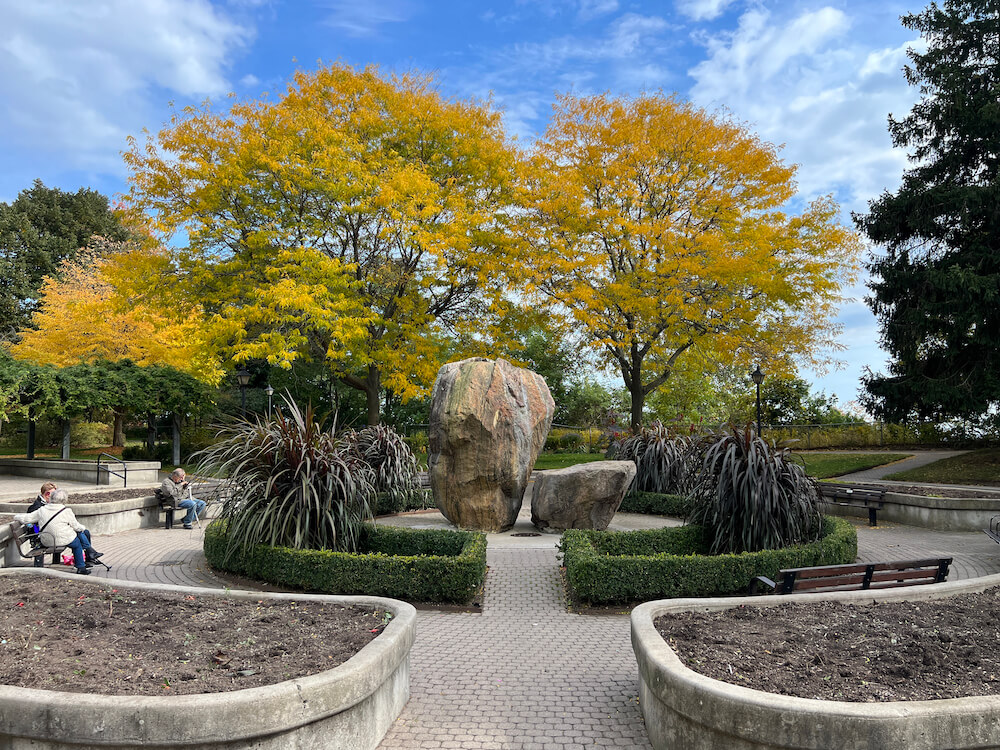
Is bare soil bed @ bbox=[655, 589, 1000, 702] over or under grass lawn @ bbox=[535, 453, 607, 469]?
under

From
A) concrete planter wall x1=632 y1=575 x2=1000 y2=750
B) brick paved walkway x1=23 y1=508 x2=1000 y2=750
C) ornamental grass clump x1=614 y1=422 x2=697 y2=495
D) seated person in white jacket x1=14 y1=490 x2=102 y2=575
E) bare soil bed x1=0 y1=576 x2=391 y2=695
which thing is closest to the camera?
concrete planter wall x1=632 y1=575 x2=1000 y2=750

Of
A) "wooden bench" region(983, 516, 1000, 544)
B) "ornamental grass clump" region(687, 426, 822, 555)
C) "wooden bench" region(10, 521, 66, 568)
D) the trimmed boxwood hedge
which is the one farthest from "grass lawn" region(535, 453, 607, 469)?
"wooden bench" region(10, 521, 66, 568)

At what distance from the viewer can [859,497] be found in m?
14.1

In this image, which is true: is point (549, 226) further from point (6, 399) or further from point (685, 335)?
point (6, 399)

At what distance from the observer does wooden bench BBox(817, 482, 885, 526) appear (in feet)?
43.8

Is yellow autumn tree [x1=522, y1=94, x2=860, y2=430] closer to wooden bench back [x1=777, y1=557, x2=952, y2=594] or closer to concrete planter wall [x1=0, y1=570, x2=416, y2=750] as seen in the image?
wooden bench back [x1=777, y1=557, x2=952, y2=594]

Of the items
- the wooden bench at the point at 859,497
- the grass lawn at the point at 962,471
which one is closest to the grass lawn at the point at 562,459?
the grass lawn at the point at 962,471

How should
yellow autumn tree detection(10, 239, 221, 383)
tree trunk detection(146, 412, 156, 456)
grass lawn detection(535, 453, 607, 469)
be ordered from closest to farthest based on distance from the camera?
yellow autumn tree detection(10, 239, 221, 383) < grass lawn detection(535, 453, 607, 469) < tree trunk detection(146, 412, 156, 456)

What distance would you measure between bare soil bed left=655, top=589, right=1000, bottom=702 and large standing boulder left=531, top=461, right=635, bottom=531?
17.5 feet

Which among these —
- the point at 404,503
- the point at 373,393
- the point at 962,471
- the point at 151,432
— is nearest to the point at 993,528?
the point at 962,471

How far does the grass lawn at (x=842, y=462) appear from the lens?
863 inches

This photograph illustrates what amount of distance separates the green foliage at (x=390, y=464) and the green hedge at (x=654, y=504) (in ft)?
14.9

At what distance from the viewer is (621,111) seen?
21109 mm

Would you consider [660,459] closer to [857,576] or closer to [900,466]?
[857,576]
